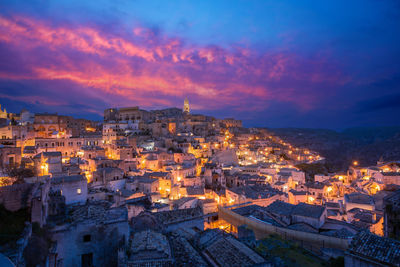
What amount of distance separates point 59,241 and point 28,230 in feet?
4.79

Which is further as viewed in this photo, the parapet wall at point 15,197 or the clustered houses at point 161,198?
the parapet wall at point 15,197

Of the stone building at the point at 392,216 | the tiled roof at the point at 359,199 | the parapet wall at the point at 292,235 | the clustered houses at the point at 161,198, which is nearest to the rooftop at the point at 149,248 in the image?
the clustered houses at the point at 161,198

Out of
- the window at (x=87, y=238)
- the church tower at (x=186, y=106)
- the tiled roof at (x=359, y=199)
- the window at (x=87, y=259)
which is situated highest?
the church tower at (x=186, y=106)

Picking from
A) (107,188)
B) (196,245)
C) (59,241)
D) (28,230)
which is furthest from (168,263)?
(107,188)

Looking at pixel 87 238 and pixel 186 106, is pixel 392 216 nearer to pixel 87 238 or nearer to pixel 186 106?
pixel 87 238

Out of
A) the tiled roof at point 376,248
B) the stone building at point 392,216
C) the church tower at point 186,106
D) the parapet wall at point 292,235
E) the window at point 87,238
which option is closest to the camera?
the tiled roof at point 376,248

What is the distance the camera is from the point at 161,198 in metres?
23.8

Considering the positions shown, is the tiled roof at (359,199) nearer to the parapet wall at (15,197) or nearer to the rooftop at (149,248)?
the rooftop at (149,248)

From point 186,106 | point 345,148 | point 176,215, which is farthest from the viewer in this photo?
point 345,148

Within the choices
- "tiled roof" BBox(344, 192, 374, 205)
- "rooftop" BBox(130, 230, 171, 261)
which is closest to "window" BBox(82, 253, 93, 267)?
"rooftop" BBox(130, 230, 171, 261)

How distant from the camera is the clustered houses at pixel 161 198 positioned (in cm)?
1026

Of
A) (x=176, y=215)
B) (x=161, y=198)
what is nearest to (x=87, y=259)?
(x=176, y=215)

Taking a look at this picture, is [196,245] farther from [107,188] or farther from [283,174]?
[283,174]

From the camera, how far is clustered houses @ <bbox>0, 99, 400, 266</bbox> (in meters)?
10.3
